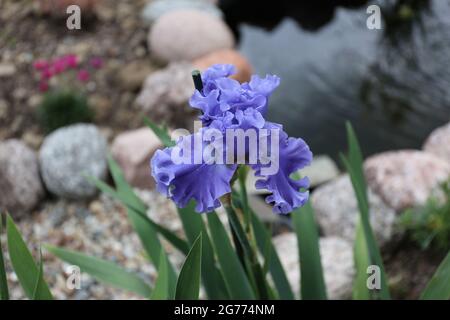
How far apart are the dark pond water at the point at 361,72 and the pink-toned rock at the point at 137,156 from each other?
96 cm

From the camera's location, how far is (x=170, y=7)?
418 cm

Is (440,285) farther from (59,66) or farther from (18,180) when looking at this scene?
(59,66)

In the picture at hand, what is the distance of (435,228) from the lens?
7.67 ft

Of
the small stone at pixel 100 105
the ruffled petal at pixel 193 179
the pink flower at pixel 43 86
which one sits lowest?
the small stone at pixel 100 105

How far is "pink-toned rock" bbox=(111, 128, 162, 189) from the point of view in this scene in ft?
9.57

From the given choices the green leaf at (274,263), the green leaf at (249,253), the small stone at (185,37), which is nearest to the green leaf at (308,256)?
the green leaf at (274,263)

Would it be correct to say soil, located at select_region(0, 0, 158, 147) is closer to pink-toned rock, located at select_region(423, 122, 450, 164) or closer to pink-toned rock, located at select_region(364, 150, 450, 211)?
pink-toned rock, located at select_region(364, 150, 450, 211)

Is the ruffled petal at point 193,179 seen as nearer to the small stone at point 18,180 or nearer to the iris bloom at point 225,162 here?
the iris bloom at point 225,162

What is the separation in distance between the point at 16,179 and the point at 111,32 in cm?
152

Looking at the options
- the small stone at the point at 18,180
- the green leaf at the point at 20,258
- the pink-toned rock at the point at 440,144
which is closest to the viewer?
the green leaf at the point at 20,258

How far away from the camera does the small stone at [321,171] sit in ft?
10.6

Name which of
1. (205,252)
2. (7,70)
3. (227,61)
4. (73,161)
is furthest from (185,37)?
(205,252)

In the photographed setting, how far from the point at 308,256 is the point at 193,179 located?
2.36ft
